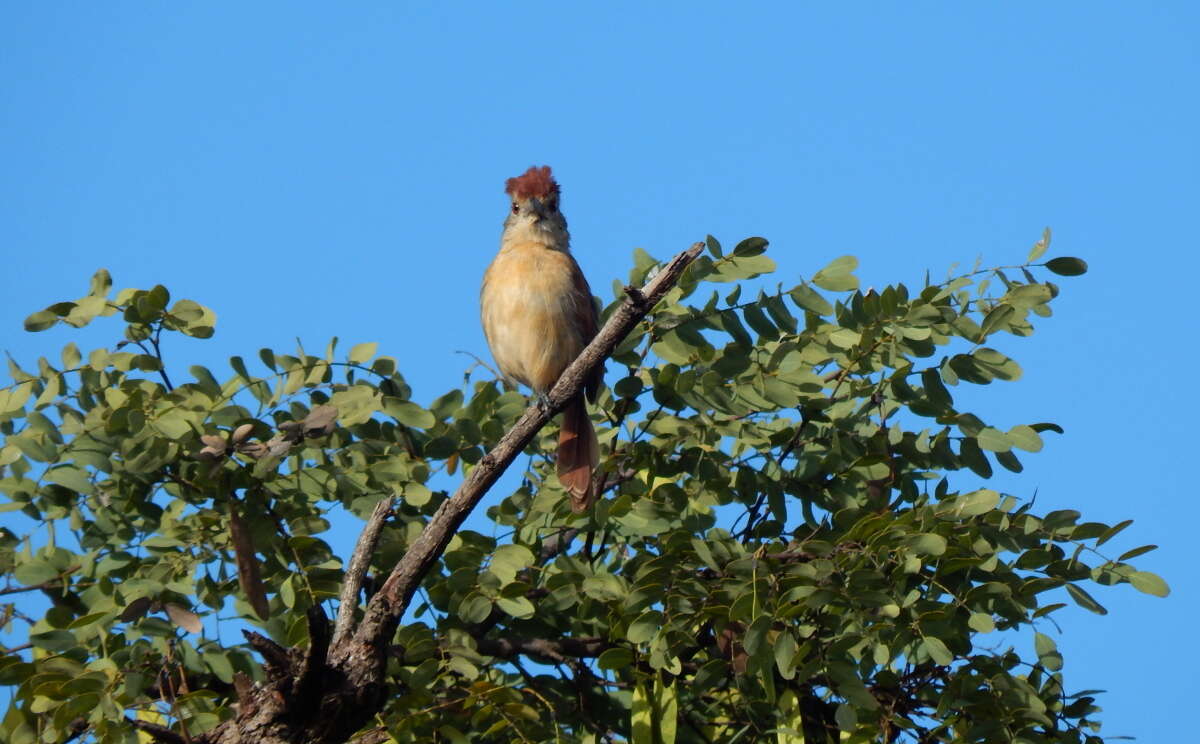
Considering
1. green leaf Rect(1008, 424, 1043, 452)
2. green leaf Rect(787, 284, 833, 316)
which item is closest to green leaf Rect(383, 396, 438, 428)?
green leaf Rect(787, 284, 833, 316)

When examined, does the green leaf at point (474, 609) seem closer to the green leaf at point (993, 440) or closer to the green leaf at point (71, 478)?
the green leaf at point (71, 478)

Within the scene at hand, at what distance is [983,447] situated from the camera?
4234 millimetres

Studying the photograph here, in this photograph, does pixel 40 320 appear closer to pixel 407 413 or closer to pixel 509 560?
pixel 407 413

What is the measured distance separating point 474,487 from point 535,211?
2630mm

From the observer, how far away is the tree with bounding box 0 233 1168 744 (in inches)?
152

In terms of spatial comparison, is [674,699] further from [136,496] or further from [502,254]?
[502,254]

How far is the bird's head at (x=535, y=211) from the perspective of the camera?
6.28m

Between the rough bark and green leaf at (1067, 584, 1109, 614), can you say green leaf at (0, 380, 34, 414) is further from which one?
green leaf at (1067, 584, 1109, 614)

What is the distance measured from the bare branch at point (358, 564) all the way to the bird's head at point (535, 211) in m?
2.58

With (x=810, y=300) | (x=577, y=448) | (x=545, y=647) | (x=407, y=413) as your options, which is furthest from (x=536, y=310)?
(x=545, y=647)

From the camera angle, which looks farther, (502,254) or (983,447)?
(502,254)

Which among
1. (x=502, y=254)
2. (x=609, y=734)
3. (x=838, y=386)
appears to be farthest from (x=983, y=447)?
(x=502, y=254)

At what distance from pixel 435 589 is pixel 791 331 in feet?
4.42

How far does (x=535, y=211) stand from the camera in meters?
6.30
